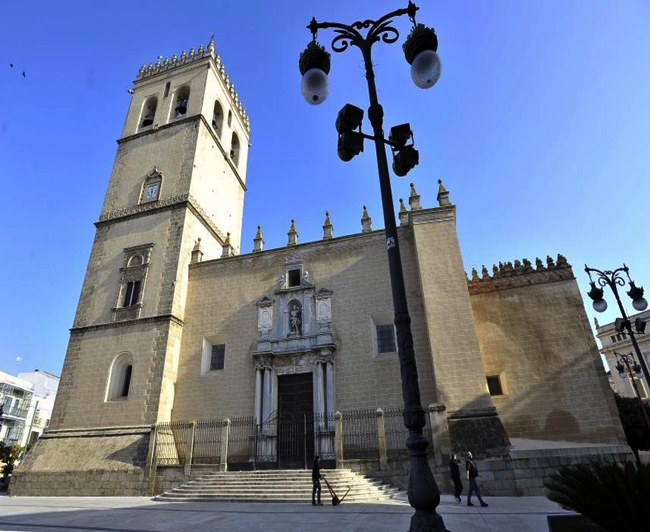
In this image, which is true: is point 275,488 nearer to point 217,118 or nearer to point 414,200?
point 414,200

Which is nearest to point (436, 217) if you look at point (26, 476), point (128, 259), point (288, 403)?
point (288, 403)

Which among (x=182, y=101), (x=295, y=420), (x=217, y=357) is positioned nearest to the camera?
(x=295, y=420)

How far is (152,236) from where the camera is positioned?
784 inches

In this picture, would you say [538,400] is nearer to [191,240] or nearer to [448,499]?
[448,499]

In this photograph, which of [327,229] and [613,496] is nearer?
[613,496]

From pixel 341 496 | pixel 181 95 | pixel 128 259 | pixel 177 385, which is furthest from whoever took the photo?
pixel 181 95

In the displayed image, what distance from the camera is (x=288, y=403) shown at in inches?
620

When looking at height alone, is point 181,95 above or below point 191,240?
above

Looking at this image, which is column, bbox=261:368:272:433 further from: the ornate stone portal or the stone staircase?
the stone staircase

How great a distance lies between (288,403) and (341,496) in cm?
540

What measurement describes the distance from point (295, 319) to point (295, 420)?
3941mm

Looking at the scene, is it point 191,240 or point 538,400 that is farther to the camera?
point 191,240

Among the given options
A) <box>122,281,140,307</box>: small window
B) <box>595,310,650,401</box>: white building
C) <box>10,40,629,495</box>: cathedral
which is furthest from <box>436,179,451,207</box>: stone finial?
<box>595,310,650,401</box>: white building

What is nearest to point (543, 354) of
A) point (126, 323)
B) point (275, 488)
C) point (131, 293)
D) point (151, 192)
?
point (275, 488)
